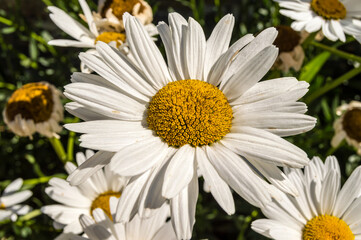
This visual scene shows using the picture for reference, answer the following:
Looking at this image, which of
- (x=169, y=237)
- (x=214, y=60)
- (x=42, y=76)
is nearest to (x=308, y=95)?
(x=214, y=60)

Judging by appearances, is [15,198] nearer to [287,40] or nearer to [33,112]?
[33,112]

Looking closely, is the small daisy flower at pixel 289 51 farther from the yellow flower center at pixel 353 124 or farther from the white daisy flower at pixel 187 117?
the white daisy flower at pixel 187 117

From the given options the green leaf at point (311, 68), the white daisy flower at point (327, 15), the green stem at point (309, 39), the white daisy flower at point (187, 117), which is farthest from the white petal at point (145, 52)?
the green leaf at point (311, 68)

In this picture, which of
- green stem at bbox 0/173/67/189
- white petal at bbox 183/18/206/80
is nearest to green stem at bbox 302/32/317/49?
Answer: white petal at bbox 183/18/206/80

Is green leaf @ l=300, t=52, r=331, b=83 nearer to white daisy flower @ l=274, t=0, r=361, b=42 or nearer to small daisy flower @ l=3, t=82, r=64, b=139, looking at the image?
white daisy flower @ l=274, t=0, r=361, b=42

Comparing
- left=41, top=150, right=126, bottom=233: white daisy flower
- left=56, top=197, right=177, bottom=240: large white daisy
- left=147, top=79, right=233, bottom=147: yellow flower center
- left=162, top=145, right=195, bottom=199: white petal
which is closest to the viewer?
left=162, top=145, right=195, bottom=199: white petal

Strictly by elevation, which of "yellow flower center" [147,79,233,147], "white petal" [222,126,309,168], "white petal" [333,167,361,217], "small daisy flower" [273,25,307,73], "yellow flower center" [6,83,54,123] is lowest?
"white petal" [333,167,361,217]
